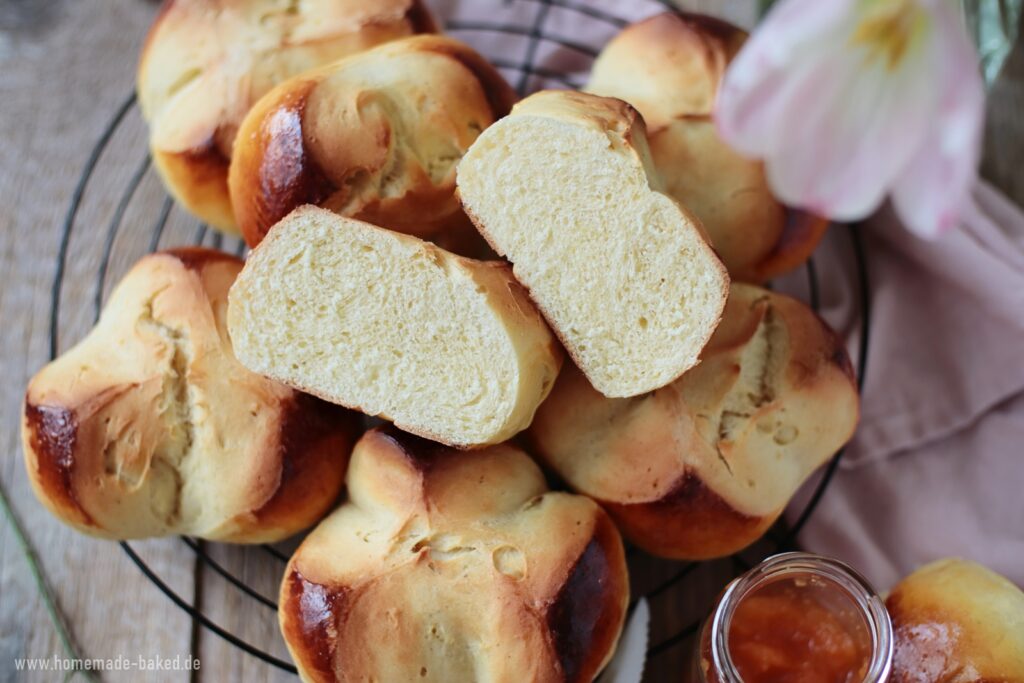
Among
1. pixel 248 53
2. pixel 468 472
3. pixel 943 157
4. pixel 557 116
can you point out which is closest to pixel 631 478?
pixel 468 472

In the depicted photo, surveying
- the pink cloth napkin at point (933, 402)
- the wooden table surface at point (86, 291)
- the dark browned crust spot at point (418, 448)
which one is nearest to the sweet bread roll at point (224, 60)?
the wooden table surface at point (86, 291)

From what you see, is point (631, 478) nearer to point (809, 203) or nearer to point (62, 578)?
point (809, 203)

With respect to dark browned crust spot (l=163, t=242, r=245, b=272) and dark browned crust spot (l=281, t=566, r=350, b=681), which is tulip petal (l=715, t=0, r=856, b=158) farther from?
dark browned crust spot (l=163, t=242, r=245, b=272)

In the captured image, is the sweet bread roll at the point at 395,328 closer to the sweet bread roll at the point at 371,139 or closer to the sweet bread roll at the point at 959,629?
the sweet bread roll at the point at 371,139

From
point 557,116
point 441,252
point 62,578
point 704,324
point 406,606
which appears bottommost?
point 62,578

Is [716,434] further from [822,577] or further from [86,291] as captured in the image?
[86,291]
